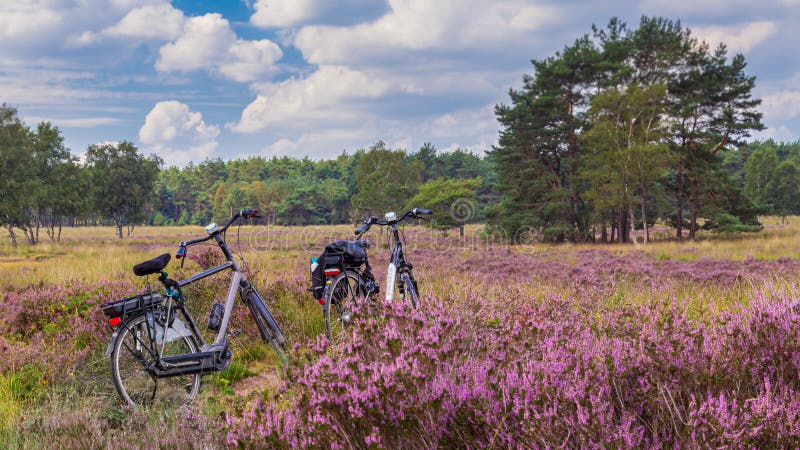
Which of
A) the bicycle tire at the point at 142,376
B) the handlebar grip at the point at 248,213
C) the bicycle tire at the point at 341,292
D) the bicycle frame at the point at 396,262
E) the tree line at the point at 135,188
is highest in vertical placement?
the tree line at the point at 135,188

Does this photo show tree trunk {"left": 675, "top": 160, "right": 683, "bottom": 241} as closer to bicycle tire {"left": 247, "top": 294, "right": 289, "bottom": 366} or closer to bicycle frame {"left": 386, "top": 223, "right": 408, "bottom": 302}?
bicycle frame {"left": 386, "top": 223, "right": 408, "bottom": 302}

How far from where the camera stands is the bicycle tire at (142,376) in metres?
3.77

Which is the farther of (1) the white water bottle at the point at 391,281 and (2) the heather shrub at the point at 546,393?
(1) the white water bottle at the point at 391,281

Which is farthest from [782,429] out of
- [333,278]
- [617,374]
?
[333,278]

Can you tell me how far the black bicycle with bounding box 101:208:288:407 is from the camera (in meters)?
3.77

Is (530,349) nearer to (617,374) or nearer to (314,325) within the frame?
(617,374)

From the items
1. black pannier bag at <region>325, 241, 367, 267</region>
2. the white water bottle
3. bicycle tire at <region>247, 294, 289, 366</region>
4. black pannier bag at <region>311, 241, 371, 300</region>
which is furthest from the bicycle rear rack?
the white water bottle

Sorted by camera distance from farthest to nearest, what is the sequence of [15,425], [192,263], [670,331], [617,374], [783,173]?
[783,173]
[192,263]
[15,425]
[670,331]
[617,374]

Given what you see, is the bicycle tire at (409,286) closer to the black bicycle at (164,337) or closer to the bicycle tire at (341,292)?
the bicycle tire at (341,292)

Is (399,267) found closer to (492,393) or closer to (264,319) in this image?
(264,319)

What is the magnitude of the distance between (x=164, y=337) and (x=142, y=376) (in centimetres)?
90

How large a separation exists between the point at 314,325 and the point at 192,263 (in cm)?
437

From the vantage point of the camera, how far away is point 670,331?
3129mm

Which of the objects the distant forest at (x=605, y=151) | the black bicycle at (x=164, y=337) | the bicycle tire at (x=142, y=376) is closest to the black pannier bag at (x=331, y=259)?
the black bicycle at (x=164, y=337)
